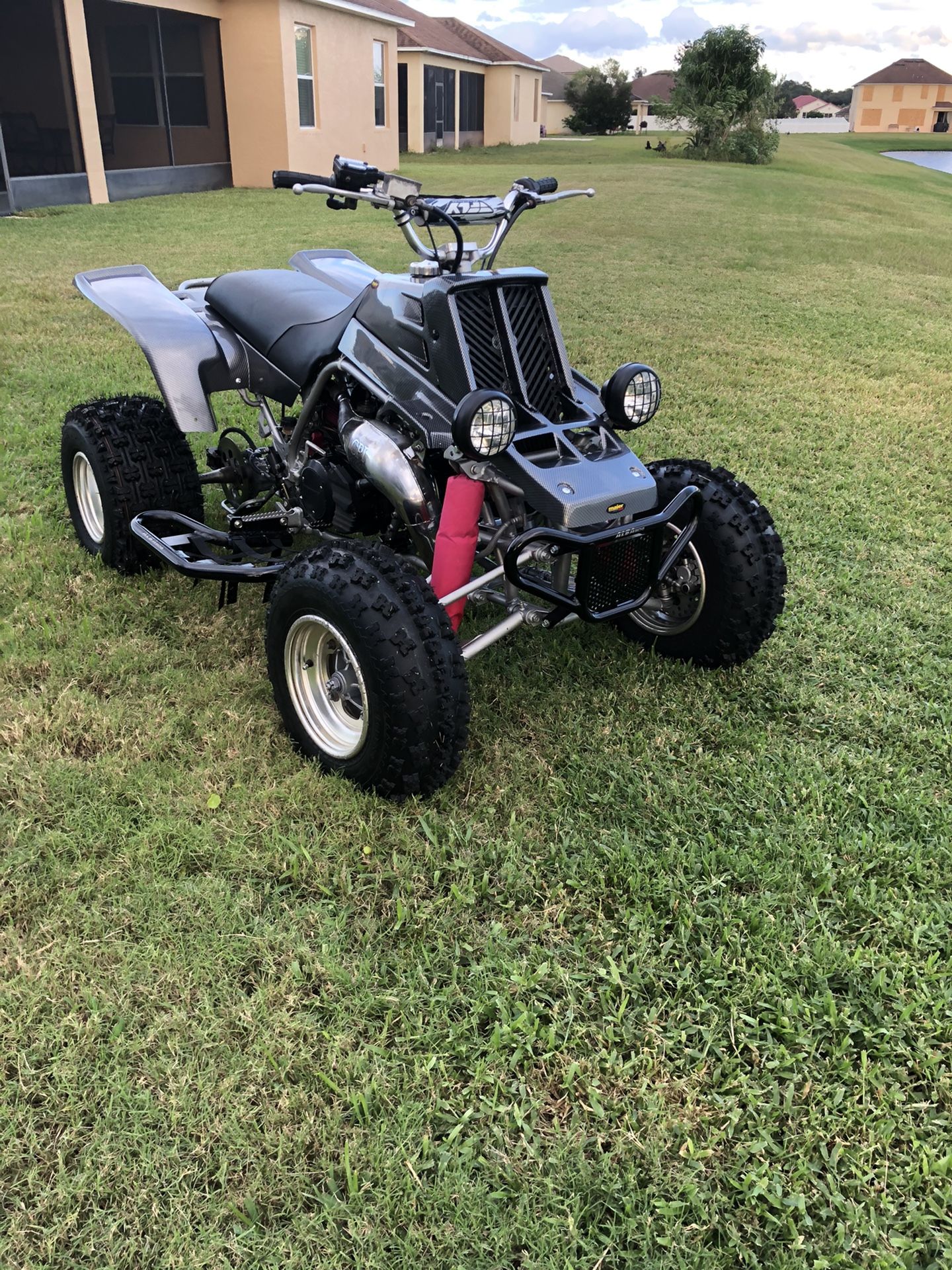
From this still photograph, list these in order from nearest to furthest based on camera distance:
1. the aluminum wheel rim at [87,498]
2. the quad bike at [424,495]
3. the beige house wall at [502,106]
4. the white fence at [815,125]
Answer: the quad bike at [424,495] → the aluminum wheel rim at [87,498] → the beige house wall at [502,106] → the white fence at [815,125]

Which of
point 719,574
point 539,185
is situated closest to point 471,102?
point 539,185

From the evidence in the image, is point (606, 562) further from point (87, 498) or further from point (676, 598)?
point (87, 498)

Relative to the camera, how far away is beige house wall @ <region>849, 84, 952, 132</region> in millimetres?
92250

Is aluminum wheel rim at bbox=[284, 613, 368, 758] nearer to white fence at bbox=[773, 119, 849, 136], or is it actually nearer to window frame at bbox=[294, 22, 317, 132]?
window frame at bbox=[294, 22, 317, 132]

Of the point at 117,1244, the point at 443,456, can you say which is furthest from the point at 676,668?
the point at 117,1244

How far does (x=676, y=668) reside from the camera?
143 inches

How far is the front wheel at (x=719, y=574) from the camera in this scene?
331cm

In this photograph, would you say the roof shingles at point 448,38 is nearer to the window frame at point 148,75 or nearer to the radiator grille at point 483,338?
the window frame at point 148,75

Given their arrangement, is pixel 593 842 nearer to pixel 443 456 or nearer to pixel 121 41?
pixel 443 456

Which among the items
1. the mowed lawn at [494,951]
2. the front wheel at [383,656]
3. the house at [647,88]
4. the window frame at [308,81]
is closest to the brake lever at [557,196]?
the front wheel at [383,656]

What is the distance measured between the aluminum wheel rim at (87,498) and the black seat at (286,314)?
92 centimetres

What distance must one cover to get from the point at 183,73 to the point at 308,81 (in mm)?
2569

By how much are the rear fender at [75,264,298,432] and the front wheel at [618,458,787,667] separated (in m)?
1.56

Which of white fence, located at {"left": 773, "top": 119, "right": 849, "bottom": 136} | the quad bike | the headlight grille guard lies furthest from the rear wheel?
white fence, located at {"left": 773, "top": 119, "right": 849, "bottom": 136}
